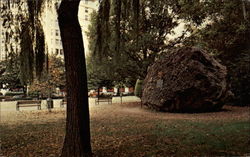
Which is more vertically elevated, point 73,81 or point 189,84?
point 189,84

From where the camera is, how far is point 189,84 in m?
13.6

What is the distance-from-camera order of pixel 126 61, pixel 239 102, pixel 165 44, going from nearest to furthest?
pixel 239 102, pixel 126 61, pixel 165 44

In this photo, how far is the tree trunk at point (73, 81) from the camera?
4758 millimetres

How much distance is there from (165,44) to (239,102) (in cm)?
849

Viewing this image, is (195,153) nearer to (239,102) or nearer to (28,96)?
(239,102)

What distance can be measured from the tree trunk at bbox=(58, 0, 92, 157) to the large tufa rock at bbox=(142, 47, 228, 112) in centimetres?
980

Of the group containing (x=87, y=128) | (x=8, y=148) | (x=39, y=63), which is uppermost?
(x=39, y=63)

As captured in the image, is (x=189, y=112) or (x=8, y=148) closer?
(x=8, y=148)

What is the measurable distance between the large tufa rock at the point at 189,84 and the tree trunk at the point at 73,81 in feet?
32.1

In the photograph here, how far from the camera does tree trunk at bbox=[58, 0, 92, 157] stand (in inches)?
187

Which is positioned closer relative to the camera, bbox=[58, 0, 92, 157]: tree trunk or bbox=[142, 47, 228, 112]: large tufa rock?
bbox=[58, 0, 92, 157]: tree trunk

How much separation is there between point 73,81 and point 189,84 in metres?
10.2

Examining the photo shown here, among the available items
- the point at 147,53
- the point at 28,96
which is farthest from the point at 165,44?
the point at 28,96

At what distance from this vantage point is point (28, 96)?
114 feet
